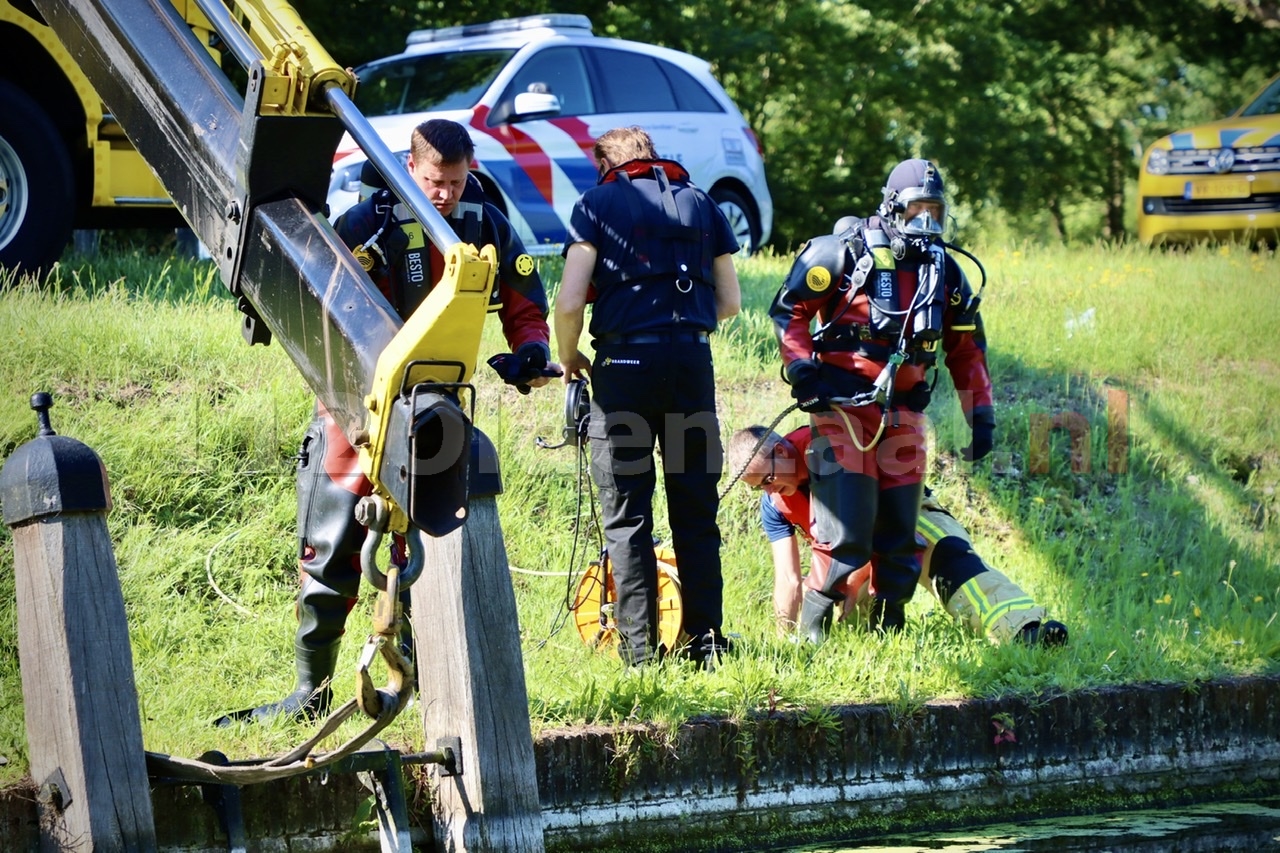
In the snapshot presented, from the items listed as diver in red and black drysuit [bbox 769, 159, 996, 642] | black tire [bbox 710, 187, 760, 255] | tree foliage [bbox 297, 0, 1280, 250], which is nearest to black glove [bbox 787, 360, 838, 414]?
diver in red and black drysuit [bbox 769, 159, 996, 642]

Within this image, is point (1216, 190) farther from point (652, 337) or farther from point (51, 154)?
point (51, 154)

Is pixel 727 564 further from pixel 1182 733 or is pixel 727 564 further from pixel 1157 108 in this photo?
pixel 1157 108

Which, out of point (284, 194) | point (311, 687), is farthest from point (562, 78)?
point (284, 194)

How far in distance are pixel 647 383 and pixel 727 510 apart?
2.03 metres

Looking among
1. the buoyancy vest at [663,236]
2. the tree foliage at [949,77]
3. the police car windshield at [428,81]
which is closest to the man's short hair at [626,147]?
the buoyancy vest at [663,236]

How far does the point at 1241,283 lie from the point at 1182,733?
19.5 feet

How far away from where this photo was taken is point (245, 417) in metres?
6.88

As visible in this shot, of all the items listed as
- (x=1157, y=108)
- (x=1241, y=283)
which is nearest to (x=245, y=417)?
(x=1241, y=283)

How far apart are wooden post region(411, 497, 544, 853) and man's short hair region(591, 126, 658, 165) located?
1878 millimetres

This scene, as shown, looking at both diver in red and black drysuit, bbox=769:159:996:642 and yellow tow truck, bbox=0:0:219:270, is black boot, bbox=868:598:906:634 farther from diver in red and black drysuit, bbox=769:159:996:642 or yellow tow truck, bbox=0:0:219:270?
yellow tow truck, bbox=0:0:219:270

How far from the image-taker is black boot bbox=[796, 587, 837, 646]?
19.9 feet

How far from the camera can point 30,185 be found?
7656 millimetres

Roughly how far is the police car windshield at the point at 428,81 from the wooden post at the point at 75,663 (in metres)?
6.99

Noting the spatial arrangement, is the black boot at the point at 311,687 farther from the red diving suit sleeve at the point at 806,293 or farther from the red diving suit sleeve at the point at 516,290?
the red diving suit sleeve at the point at 806,293
